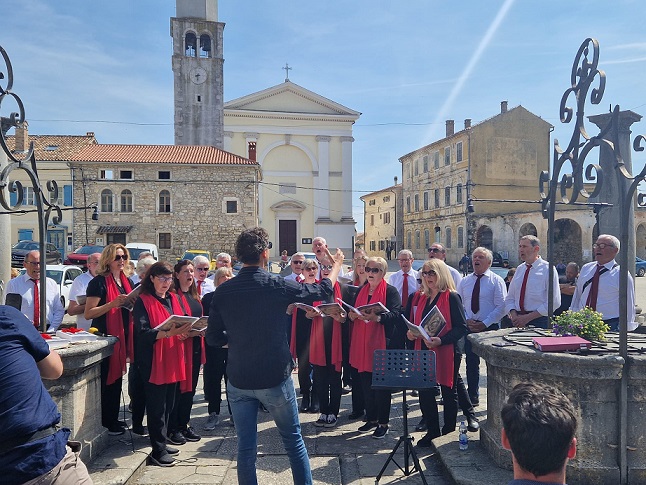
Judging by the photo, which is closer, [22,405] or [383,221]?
[22,405]

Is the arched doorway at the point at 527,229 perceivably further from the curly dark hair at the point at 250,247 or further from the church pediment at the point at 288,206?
the curly dark hair at the point at 250,247

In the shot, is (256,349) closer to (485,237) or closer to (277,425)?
(277,425)

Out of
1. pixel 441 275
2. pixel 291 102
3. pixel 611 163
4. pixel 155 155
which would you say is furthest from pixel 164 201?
pixel 441 275

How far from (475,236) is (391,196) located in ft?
58.5

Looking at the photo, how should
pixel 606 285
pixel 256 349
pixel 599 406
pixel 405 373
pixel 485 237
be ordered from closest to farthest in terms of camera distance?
pixel 256 349
pixel 599 406
pixel 405 373
pixel 606 285
pixel 485 237

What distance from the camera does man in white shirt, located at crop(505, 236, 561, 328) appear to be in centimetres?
572

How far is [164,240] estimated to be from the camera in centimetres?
3438

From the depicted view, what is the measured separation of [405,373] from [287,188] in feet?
133

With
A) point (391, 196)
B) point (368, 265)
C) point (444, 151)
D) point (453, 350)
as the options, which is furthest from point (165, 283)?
point (391, 196)

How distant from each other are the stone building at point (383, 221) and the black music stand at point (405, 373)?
48976 mm

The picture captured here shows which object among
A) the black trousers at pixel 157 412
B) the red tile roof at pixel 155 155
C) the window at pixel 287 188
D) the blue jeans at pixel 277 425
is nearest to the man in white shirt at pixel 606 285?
the blue jeans at pixel 277 425

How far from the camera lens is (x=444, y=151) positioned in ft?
142

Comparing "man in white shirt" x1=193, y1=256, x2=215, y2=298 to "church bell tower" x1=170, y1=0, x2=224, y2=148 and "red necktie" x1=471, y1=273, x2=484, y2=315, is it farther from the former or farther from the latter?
"church bell tower" x1=170, y1=0, x2=224, y2=148

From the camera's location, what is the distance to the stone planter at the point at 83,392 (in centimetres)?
391
